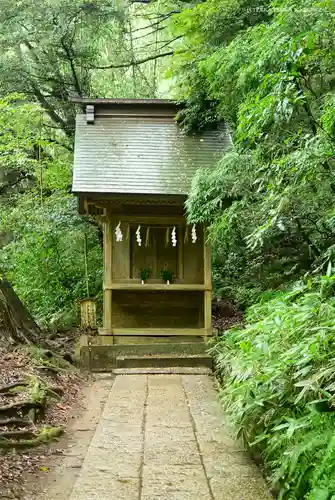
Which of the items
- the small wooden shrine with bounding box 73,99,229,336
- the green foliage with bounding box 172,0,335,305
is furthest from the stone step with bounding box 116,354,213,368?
the green foliage with bounding box 172,0,335,305

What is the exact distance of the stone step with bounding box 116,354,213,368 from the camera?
841 centimetres

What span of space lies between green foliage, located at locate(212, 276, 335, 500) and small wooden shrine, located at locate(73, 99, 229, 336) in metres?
4.61

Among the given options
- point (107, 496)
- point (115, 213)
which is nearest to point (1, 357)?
point (115, 213)

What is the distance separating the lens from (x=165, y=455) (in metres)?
4.23

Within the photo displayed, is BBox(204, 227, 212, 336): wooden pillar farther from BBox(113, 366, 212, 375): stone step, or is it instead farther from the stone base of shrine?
BBox(113, 366, 212, 375): stone step

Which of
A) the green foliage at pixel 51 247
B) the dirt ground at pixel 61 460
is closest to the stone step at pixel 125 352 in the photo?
the dirt ground at pixel 61 460

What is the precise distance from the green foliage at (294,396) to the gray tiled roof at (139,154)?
4749 mm

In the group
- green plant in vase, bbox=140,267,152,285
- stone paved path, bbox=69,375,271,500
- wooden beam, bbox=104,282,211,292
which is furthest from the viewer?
green plant in vase, bbox=140,267,152,285

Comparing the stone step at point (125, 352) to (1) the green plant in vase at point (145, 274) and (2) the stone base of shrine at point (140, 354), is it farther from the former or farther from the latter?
(1) the green plant in vase at point (145, 274)

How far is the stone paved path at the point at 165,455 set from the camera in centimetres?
343

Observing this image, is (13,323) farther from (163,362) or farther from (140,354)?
(163,362)

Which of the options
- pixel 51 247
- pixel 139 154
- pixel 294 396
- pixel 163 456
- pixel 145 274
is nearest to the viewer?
pixel 294 396

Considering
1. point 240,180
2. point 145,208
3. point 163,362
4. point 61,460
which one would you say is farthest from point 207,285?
point 61,460

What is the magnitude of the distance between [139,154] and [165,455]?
6.76 metres
